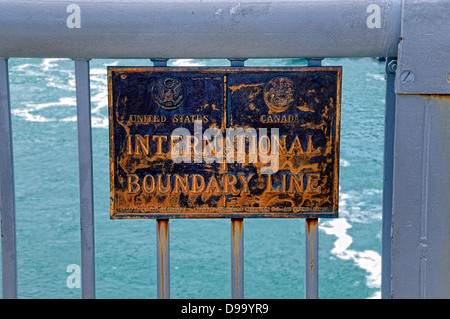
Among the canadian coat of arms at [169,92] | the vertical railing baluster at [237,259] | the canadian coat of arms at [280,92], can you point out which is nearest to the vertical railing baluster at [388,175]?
the canadian coat of arms at [280,92]

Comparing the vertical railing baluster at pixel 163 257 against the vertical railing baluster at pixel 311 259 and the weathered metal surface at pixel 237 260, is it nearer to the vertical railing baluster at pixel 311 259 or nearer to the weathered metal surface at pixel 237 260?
the weathered metal surface at pixel 237 260

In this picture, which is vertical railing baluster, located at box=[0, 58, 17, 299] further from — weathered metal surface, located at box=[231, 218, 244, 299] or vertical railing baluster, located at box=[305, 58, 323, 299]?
vertical railing baluster, located at box=[305, 58, 323, 299]

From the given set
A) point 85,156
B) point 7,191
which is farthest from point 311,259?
point 7,191

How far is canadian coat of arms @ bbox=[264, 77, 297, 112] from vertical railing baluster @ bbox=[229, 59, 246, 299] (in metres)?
0.11

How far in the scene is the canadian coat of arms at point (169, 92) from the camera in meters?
1.56

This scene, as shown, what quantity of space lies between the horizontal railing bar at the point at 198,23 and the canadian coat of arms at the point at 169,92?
12 cm

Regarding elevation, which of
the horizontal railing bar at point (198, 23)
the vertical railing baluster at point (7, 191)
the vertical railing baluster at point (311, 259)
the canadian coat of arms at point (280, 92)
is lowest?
the vertical railing baluster at point (311, 259)

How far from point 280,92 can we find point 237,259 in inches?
19.3

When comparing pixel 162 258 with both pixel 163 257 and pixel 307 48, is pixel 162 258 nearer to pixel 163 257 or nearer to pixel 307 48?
pixel 163 257

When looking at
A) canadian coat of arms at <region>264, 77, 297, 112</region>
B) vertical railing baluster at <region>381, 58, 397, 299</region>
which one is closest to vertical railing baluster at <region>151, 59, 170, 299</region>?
canadian coat of arms at <region>264, 77, 297, 112</region>

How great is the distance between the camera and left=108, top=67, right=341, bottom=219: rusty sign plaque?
1.56 m

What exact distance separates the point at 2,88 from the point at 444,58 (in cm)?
120

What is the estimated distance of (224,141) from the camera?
5.20ft
